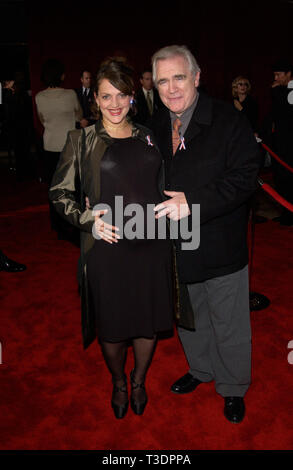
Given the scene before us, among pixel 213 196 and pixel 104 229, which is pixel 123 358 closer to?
pixel 104 229

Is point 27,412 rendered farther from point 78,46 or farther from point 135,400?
point 78,46

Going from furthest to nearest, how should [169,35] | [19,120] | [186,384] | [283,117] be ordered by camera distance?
[169,35]
[19,120]
[283,117]
[186,384]

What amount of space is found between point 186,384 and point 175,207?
112 cm

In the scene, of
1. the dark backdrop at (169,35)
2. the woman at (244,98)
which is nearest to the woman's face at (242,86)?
the woman at (244,98)

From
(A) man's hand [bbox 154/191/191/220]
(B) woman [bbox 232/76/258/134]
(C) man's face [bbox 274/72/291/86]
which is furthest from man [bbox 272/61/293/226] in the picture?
(A) man's hand [bbox 154/191/191/220]

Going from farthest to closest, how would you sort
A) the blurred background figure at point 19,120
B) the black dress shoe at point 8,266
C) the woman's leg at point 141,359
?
1. the blurred background figure at point 19,120
2. the black dress shoe at point 8,266
3. the woman's leg at point 141,359

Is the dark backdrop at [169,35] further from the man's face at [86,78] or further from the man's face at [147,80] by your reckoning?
the man's face at [147,80]

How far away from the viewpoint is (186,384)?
2389 mm

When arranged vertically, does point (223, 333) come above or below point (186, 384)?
above

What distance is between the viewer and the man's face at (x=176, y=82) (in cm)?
176

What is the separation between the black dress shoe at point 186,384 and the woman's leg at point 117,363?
0.31 metres

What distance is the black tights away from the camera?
2068mm

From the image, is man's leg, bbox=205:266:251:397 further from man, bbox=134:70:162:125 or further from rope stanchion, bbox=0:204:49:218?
man, bbox=134:70:162:125

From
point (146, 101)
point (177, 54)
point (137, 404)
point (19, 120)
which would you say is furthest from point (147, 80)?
point (137, 404)
